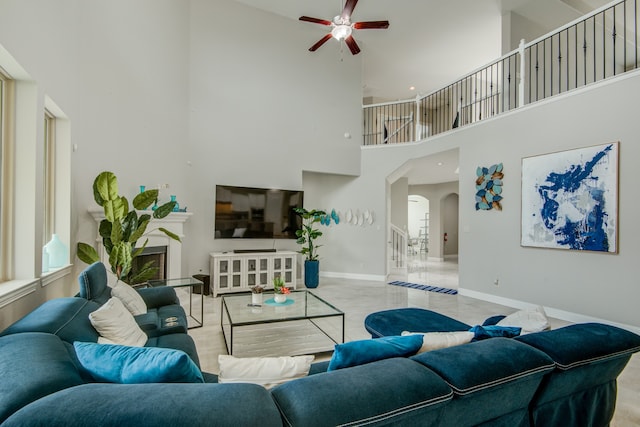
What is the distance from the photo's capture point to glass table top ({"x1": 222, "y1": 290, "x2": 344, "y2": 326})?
3104 millimetres

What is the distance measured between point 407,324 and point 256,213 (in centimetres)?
415

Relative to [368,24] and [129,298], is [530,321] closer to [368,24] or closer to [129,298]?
[129,298]

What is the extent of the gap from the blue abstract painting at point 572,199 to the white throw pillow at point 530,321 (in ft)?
8.42

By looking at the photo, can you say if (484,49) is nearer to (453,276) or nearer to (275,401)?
(453,276)

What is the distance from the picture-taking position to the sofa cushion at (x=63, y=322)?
1.60 metres

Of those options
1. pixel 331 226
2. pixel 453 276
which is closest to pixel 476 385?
pixel 331 226

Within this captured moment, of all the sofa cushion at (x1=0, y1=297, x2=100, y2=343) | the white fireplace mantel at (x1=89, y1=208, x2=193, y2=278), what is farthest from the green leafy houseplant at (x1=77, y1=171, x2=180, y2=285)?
the sofa cushion at (x1=0, y1=297, x2=100, y2=343)

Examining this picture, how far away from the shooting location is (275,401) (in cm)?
108

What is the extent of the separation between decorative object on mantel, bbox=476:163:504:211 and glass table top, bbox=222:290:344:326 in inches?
133

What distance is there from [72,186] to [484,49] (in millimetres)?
8641

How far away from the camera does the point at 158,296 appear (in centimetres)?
338

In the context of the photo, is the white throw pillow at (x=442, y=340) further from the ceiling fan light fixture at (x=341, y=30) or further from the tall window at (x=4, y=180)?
the ceiling fan light fixture at (x=341, y=30)

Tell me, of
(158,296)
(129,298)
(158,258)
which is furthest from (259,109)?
(129,298)

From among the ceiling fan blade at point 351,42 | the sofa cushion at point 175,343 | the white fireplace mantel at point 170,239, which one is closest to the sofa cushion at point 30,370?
the sofa cushion at point 175,343
